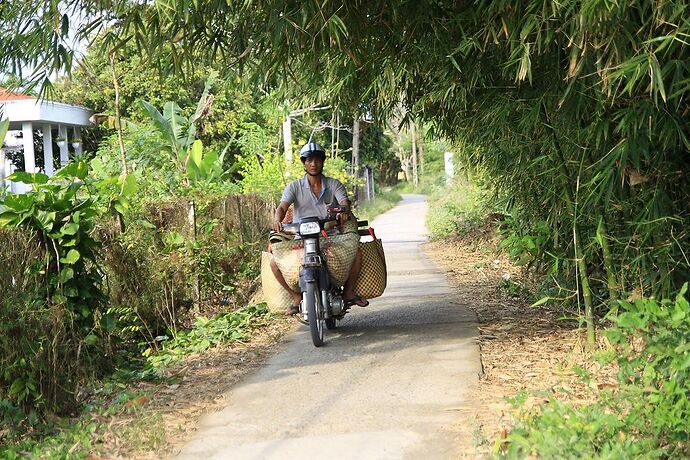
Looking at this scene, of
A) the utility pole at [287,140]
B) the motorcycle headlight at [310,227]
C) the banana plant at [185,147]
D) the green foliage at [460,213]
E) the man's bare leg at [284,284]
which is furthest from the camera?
the utility pole at [287,140]

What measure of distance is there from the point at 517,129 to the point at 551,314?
91.7 inches

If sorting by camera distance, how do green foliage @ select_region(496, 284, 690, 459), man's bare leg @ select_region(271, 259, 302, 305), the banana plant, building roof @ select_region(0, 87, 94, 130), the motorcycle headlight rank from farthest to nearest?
building roof @ select_region(0, 87, 94, 130), the banana plant, man's bare leg @ select_region(271, 259, 302, 305), the motorcycle headlight, green foliage @ select_region(496, 284, 690, 459)

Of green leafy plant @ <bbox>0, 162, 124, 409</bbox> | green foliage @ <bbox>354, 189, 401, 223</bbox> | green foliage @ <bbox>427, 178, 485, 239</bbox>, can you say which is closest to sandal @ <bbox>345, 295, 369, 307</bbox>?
green leafy plant @ <bbox>0, 162, 124, 409</bbox>

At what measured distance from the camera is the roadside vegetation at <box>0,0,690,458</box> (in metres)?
4.50

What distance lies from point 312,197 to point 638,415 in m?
3.98

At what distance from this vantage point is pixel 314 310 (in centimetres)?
699

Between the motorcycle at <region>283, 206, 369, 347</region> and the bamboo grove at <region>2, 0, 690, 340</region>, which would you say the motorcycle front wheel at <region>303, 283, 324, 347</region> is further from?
the bamboo grove at <region>2, 0, 690, 340</region>

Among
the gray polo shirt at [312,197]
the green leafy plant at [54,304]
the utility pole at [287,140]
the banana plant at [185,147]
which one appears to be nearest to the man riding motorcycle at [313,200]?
the gray polo shirt at [312,197]

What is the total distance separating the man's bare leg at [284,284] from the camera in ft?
24.6

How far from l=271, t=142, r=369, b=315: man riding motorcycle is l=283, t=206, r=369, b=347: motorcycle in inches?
7.2

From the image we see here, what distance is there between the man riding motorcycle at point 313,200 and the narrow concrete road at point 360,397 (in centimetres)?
41

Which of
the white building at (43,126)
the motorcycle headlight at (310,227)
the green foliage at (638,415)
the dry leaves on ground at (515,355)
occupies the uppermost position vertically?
the white building at (43,126)

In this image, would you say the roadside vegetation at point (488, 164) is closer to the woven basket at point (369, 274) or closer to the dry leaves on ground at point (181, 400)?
the dry leaves on ground at point (181, 400)

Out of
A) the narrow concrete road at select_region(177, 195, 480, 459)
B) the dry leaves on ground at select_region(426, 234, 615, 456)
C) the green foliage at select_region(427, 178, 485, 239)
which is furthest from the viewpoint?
the green foliage at select_region(427, 178, 485, 239)
